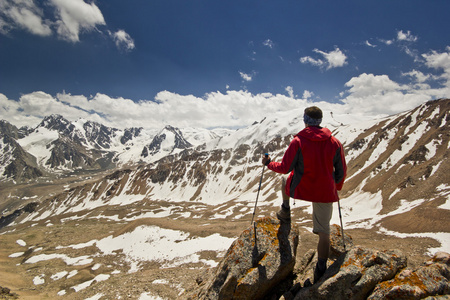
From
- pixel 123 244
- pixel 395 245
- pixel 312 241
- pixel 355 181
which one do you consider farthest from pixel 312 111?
pixel 355 181

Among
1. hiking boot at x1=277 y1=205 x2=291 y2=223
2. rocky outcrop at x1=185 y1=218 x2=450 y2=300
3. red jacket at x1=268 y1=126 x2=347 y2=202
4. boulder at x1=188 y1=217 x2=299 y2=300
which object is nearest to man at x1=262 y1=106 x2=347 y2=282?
red jacket at x1=268 y1=126 x2=347 y2=202

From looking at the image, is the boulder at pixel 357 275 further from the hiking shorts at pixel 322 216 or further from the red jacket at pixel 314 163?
the red jacket at pixel 314 163

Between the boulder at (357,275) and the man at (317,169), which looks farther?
the man at (317,169)

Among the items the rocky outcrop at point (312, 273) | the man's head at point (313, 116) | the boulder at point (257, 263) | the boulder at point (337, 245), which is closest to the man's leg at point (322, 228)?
the rocky outcrop at point (312, 273)

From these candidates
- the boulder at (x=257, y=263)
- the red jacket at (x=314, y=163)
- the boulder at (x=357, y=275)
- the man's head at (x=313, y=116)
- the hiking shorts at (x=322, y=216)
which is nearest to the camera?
the boulder at (x=357, y=275)

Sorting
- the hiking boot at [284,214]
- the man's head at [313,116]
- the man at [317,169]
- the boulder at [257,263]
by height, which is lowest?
the boulder at [257,263]

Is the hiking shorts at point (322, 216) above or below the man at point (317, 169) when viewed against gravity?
below

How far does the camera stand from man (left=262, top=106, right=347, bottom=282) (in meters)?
6.84

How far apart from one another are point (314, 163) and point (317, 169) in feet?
0.70

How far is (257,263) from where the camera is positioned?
883 centimetres

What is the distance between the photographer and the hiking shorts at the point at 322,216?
704cm

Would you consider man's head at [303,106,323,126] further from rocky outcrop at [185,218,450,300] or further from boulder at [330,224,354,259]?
boulder at [330,224,354,259]

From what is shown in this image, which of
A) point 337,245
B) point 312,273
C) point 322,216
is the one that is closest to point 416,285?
point 322,216

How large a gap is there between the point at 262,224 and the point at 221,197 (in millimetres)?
178709
